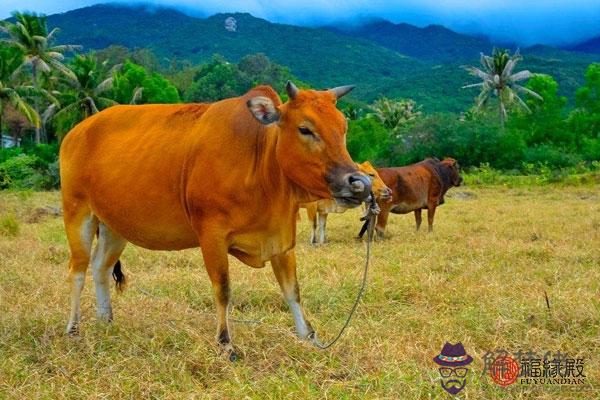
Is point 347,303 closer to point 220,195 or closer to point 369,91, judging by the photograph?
point 220,195

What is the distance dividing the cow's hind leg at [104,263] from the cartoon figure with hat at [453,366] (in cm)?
289

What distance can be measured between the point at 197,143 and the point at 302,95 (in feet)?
3.03

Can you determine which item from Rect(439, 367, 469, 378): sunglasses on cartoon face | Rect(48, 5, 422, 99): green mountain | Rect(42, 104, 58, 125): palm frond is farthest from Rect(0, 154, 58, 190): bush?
Rect(48, 5, 422, 99): green mountain

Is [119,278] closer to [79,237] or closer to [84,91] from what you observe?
[79,237]

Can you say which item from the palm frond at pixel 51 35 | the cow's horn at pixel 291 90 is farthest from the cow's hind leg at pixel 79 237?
the palm frond at pixel 51 35

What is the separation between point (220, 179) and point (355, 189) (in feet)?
3.51

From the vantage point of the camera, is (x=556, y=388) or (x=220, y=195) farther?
(x=220, y=195)

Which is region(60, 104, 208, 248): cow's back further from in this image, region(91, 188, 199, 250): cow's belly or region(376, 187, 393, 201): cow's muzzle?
region(376, 187, 393, 201): cow's muzzle

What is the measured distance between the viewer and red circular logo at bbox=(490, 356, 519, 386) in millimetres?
4080

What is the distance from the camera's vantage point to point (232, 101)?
507 centimetres

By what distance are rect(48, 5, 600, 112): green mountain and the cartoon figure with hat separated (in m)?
78.9

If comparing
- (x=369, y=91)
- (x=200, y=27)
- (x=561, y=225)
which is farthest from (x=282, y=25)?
(x=561, y=225)

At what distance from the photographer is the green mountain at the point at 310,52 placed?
9088cm

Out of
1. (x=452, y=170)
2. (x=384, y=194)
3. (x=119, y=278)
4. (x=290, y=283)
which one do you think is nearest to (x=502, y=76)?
(x=452, y=170)
